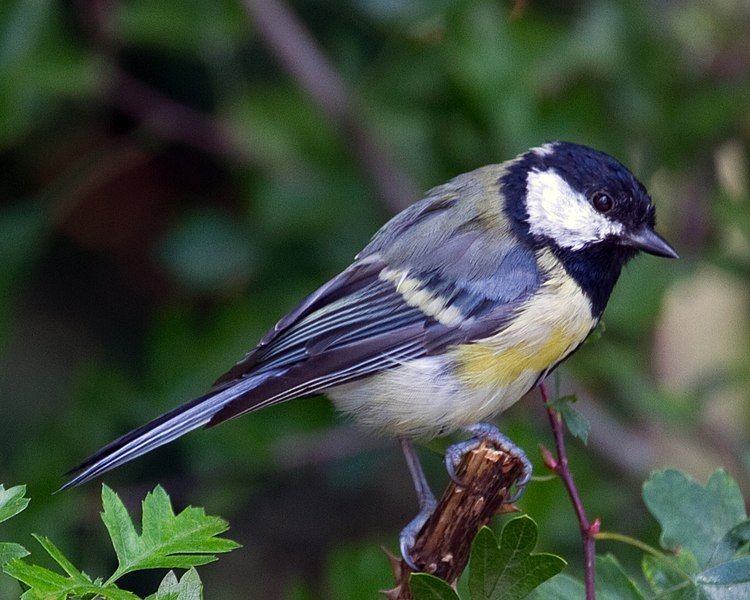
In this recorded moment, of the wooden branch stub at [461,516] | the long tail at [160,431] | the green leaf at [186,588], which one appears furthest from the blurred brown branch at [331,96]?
the green leaf at [186,588]

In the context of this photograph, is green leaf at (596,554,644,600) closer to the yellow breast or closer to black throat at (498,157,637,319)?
the yellow breast

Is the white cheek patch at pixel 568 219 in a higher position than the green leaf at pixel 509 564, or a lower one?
higher

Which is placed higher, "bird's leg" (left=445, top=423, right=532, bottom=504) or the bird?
the bird

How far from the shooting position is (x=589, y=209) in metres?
1.97

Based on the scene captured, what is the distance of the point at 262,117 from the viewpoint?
8.99ft

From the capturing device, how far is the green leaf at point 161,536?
3.92ft

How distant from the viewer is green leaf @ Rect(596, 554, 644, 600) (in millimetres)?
1358

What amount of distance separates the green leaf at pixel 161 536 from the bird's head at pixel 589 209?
919 mm

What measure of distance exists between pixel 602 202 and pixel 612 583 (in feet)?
2.57

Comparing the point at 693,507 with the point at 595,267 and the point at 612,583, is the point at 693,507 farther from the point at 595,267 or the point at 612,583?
the point at 595,267

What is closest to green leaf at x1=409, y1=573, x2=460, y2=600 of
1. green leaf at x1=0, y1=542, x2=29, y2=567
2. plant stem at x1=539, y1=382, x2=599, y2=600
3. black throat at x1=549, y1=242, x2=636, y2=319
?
plant stem at x1=539, y1=382, x2=599, y2=600

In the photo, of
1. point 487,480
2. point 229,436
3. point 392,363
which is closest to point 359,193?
point 229,436

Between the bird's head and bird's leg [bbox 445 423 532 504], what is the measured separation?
0.35 meters

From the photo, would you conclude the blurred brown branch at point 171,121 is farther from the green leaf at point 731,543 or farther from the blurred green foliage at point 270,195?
the green leaf at point 731,543
